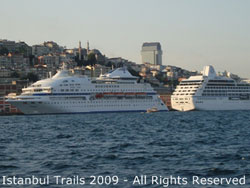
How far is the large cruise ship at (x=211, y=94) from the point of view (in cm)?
8500

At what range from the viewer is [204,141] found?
24.7m

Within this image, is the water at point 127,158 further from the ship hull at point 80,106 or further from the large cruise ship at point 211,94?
the large cruise ship at point 211,94

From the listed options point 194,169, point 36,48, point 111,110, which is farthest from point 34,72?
point 194,169

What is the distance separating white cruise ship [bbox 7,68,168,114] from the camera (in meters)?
72.2

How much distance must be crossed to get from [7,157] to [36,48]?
145m

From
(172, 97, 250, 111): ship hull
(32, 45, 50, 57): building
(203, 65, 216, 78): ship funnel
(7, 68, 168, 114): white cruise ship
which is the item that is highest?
(32, 45, 50, 57): building

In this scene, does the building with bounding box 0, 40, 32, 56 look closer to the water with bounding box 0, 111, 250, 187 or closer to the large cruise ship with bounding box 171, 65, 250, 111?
the large cruise ship with bounding box 171, 65, 250, 111

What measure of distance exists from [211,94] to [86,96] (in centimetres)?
2208

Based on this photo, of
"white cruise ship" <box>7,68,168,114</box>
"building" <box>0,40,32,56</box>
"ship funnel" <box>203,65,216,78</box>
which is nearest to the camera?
"white cruise ship" <box>7,68,168,114</box>

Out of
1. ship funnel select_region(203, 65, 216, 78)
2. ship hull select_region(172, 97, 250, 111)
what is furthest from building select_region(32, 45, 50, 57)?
ship hull select_region(172, 97, 250, 111)

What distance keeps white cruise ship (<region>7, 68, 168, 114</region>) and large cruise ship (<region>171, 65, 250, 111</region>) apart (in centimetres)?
420

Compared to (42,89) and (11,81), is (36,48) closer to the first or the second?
(11,81)

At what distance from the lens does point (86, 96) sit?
76562 millimetres

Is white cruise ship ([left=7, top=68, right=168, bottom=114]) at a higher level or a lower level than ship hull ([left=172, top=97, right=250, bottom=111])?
higher
